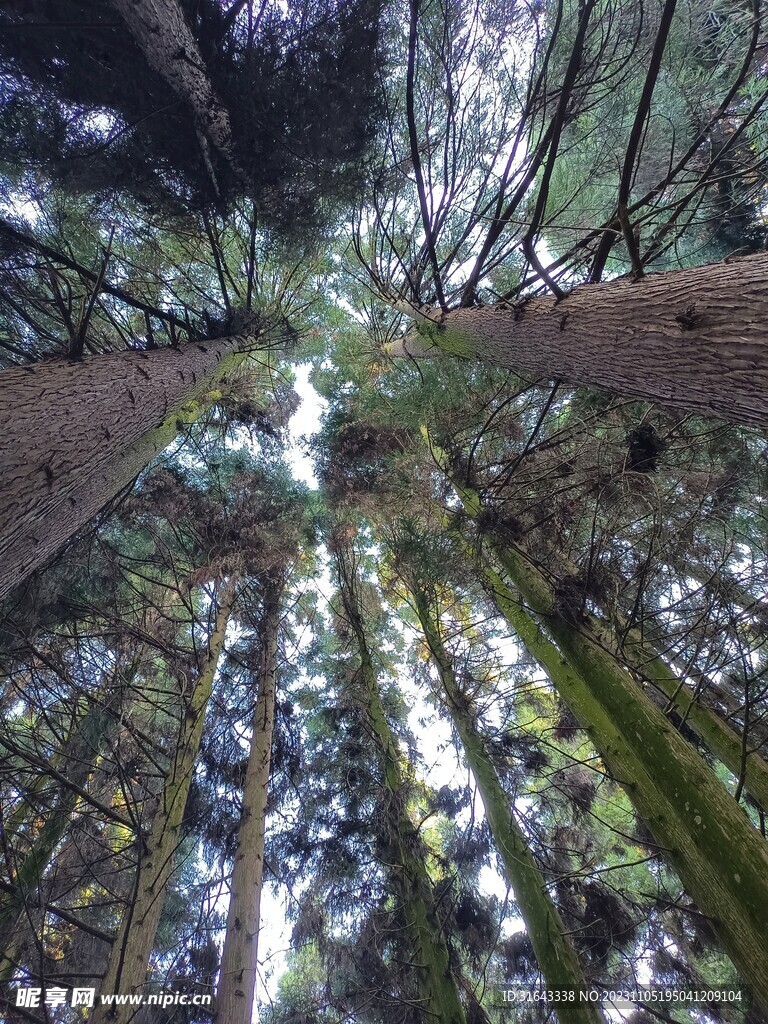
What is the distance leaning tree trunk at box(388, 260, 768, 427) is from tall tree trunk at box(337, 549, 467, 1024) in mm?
4696

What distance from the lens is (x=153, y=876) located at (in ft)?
12.1

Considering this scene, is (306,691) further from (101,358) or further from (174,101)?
(174,101)

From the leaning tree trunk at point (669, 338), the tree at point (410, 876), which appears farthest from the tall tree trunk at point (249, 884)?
the leaning tree trunk at point (669, 338)

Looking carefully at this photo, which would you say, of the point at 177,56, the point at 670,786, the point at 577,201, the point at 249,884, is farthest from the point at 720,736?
the point at 177,56

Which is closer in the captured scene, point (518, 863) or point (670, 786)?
point (670, 786)

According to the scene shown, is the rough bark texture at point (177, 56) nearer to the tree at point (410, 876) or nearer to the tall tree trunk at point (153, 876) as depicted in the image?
the tree at point (410, 876)

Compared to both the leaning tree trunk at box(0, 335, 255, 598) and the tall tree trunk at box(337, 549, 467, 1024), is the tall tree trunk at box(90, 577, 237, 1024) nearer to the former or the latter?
the tall tree trunk at box(337, 549, 467, 1024)

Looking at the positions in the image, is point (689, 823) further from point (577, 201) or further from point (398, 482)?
point (577, 201)

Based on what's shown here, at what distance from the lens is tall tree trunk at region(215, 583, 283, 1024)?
3947 mm

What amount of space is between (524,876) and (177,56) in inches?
319

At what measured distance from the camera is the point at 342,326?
9.64 m

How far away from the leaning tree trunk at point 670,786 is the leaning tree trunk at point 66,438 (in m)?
3.60

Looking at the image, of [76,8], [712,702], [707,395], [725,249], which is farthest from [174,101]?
[712,702]

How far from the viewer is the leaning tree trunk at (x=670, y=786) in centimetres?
208
